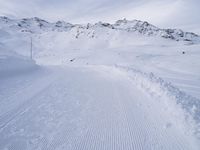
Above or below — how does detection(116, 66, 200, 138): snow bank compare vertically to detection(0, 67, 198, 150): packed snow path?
above

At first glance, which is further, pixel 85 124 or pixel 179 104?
pixel 179 104

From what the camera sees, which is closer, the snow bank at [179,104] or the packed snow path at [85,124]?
the packed snow path at [85,124]

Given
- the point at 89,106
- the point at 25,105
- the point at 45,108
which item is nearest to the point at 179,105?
the point at 89,106

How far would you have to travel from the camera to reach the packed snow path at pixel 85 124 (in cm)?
525

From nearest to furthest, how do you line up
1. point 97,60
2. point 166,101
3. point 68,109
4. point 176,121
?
point 176,121
point 68,109
point 166,101
point 97,60

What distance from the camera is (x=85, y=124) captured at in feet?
20.9

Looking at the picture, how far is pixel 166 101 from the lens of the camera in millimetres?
8219

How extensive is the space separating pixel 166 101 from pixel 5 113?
17.4 ft

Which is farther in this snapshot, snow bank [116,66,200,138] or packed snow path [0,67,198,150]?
snow bank [116,66,200,138]

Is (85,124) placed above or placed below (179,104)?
below

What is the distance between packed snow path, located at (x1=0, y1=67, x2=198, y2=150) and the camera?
525 cm

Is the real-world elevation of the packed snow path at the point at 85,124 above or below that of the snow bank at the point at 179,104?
below

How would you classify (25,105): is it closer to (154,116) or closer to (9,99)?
(9,99)

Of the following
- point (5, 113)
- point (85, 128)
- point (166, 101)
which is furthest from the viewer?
point (166, 101)
